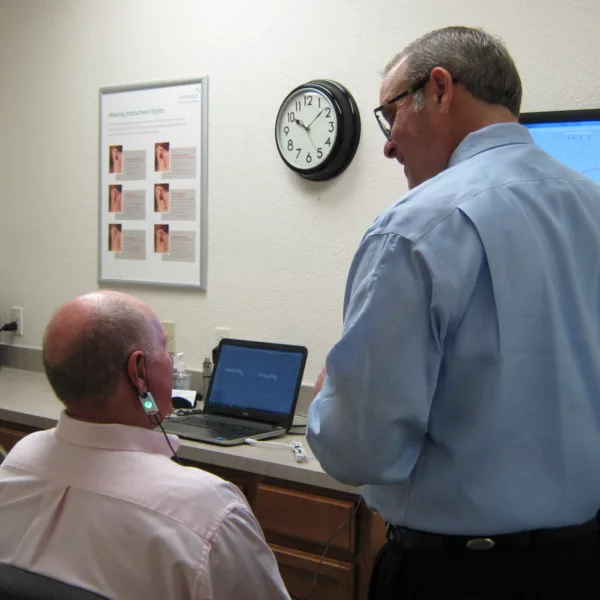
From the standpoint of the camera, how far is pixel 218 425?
2287mm

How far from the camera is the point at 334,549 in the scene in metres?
1.93

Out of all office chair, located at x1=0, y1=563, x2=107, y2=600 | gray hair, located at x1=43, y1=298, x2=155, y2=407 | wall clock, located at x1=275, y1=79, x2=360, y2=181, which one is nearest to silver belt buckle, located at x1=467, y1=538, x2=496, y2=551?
office chair, located at x1=0, y1=563, x2=107, y2=600

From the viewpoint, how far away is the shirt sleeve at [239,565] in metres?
1.09

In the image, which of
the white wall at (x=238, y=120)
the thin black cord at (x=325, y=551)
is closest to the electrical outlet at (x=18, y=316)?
the white wall at (x=238, y=120)

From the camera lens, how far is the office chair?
88 centimetres

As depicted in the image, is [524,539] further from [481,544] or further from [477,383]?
[477,383]

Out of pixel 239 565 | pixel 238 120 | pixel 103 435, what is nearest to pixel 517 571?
pixel 239 565

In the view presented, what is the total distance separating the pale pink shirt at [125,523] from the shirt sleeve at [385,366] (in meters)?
0.22

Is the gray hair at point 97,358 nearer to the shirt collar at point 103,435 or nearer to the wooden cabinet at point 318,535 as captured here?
the shirt collar at point 103,435

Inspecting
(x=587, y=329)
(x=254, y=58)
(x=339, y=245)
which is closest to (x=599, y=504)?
(x=587, y=329)

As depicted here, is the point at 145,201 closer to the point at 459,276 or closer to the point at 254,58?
the point at 254,58

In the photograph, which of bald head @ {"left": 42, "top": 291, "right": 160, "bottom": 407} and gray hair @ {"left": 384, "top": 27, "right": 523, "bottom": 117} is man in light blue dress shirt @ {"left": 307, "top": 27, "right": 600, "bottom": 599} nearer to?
gray hair @ {"left": 384, "top": 27, "right": 523, "bottom": 117}

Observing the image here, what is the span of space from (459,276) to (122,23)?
94.3 inches

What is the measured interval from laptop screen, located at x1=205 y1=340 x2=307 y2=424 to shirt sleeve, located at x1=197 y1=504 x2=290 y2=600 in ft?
3.60
